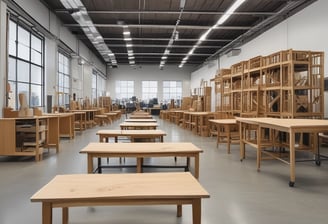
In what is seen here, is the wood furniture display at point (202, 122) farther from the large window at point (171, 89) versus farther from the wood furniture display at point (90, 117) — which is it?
Result: the large window at point (171, 89)

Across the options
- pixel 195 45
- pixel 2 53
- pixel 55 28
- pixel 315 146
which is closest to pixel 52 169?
pixel 2 53

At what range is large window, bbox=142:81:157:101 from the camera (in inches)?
984

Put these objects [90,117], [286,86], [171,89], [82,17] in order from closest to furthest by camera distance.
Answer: [286,86]
[82,17]
[90,117]
[171,89]

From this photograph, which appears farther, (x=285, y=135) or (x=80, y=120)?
(x=80, y=120)

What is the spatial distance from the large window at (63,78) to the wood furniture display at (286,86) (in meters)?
7.85

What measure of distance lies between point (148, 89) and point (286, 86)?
19.6 meters

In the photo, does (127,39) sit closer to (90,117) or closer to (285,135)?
(90,117)

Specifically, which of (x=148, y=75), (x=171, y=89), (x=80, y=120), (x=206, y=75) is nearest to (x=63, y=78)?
(x=80, y=120)

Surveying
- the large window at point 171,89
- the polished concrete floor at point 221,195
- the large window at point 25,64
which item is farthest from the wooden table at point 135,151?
the large window at point 171,89

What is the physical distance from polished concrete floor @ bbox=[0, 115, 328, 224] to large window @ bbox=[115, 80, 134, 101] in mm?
19696

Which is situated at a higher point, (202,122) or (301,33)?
(301,33)

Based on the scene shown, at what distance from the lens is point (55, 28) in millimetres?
10680

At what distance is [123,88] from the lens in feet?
81.5

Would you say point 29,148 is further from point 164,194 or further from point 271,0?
point 271,0
